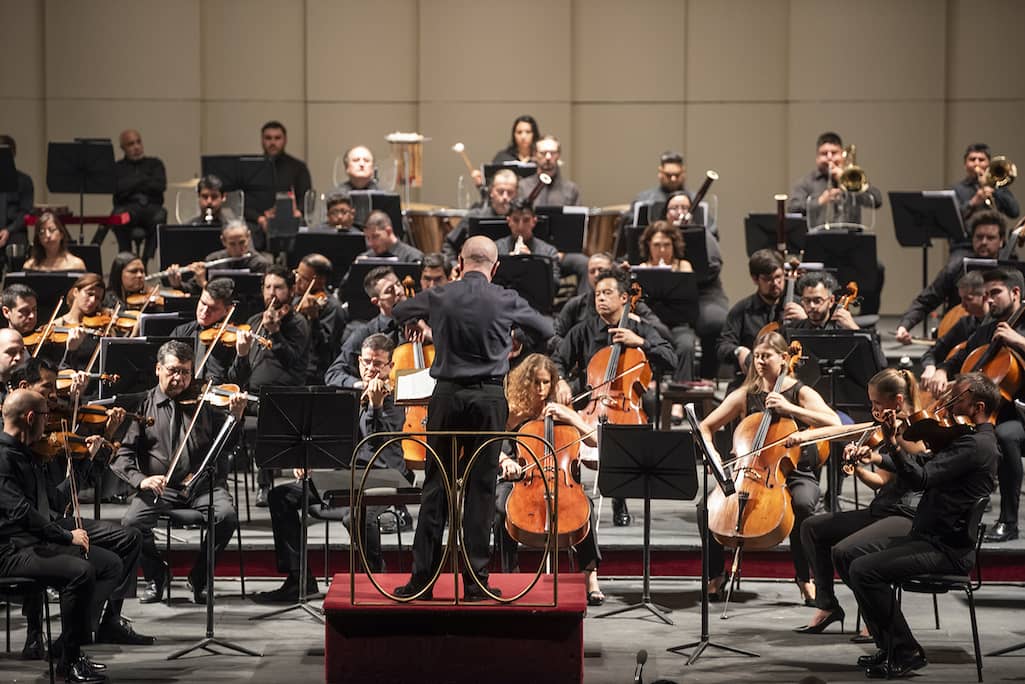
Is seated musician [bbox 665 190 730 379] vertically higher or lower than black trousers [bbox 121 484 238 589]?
higher

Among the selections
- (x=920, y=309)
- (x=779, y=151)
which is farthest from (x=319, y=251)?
(x=779, y=151)

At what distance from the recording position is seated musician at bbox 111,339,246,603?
22.5 feet

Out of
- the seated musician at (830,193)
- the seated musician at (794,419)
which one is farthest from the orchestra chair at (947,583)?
the seated musician at (830,193)

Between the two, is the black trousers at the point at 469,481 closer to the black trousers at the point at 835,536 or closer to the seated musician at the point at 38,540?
the seated musician at the point at 38,540

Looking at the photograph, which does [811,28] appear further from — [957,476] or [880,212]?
[957,476]

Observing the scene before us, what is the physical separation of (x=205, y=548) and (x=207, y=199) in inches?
152

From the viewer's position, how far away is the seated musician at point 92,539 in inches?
243

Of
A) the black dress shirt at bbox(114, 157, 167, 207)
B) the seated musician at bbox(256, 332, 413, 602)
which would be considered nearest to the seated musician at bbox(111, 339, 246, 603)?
the seated musician at bbox(256, 332, 413, 602)

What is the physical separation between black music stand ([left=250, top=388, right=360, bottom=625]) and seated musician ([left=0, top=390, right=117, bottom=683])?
0.86m

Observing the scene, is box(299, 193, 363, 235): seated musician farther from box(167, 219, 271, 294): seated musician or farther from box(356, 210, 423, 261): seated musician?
box(167, 219, 271, 294): seated musician

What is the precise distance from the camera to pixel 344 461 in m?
6.43

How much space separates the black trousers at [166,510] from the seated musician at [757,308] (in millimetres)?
2771

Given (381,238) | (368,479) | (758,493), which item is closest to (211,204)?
(381,238)

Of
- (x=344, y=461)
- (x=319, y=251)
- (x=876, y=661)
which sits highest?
(x=319, y=251)
